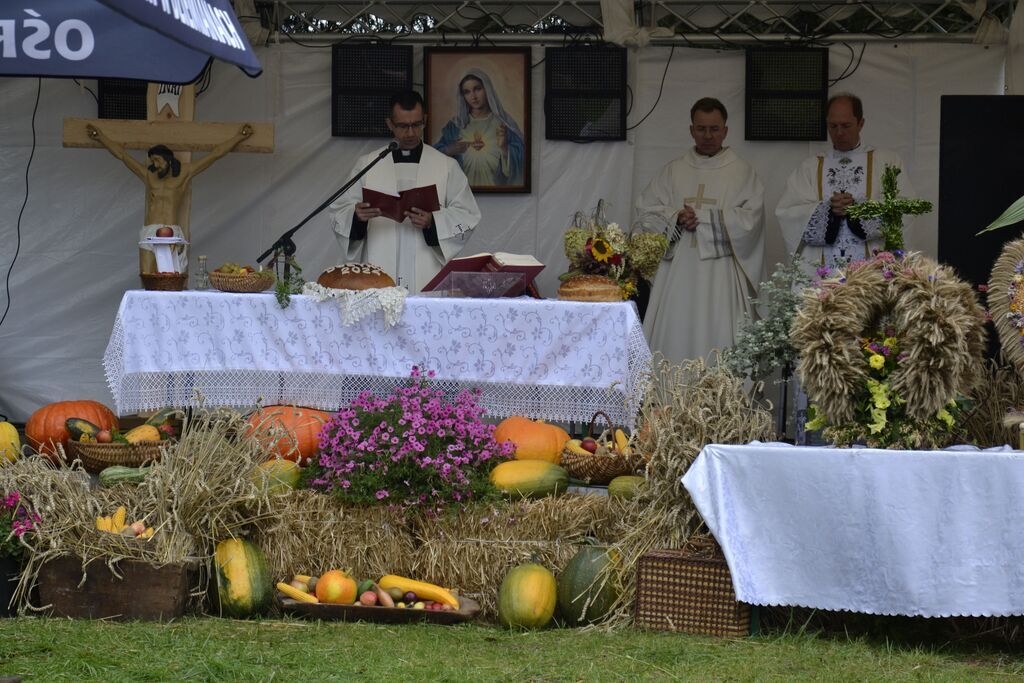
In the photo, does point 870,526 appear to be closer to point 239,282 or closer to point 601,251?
point 601,251

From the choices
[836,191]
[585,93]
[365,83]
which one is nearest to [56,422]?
[365,83]

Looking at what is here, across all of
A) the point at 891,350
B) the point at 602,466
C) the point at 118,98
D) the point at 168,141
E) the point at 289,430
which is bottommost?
the point at 602,466

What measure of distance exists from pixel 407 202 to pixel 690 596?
151 inches

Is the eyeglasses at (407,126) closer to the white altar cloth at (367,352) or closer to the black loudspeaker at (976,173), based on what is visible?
the white altar cloth at (367,352)

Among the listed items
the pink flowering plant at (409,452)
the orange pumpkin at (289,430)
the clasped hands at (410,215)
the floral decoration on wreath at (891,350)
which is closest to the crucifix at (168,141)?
the clasped hands at (410,215)

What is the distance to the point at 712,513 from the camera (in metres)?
4.72

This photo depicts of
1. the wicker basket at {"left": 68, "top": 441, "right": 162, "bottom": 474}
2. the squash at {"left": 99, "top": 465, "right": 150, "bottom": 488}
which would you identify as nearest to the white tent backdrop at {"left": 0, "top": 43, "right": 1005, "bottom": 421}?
the wicker basket at {"left": 68, "top": 441, "right": 162, "bottom": 474}

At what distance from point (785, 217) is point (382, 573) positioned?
4.54 meters

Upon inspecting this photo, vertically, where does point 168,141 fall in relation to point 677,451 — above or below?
above

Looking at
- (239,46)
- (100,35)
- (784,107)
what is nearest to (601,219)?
(784,107)

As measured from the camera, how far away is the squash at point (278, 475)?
5.29m

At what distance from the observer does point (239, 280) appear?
6.85m

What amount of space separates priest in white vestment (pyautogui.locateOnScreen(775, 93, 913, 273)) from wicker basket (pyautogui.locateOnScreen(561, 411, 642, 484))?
3.14 metres

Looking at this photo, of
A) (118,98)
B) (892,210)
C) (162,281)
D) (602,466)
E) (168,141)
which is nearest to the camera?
(892,210)
